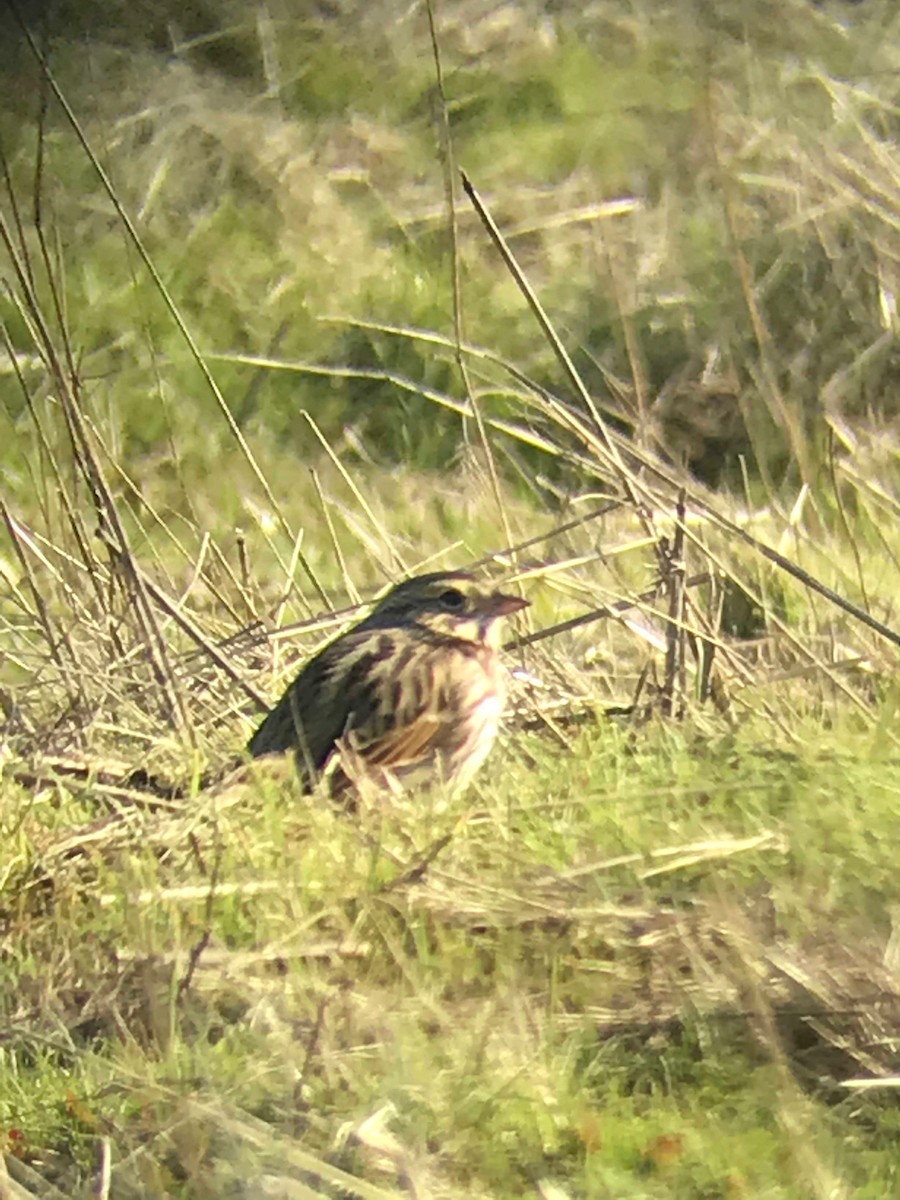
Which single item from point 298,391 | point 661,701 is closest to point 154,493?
point 298,391

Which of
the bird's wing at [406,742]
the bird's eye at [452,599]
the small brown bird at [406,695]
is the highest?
the bird's eye at [452,599]

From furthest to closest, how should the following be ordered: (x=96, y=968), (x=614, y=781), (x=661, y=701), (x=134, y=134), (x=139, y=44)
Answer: (x=139, y=44)
(x=134, y=134)
(x=661, y=701)
(x=614, y=781)
(x=96, y=968)

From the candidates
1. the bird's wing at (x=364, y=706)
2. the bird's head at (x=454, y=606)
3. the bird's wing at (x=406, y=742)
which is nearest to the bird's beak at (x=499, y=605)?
the bird's head at (x=454, y=606)

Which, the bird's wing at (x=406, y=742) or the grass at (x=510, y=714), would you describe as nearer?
the grass at (x=510, y=714)

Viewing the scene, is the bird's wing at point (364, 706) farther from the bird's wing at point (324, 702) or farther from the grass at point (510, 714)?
the grass at point (510, 714)

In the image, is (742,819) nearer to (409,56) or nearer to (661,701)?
(661,701)

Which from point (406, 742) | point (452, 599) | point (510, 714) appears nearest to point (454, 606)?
point (452, 599)

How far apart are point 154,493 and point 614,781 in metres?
4.25

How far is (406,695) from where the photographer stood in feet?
15.5

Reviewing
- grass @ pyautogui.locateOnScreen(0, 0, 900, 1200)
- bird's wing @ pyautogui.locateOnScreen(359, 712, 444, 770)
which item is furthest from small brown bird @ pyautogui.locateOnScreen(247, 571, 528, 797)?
grass @ pyautogui.locateOnScreen(0, 0, 900, 1200)

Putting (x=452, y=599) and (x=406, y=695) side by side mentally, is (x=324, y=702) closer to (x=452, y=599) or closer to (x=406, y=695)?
(x=406, y=695)

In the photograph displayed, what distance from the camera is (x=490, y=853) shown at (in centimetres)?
384

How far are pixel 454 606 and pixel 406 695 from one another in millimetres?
267

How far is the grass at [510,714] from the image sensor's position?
3197 millimetres
